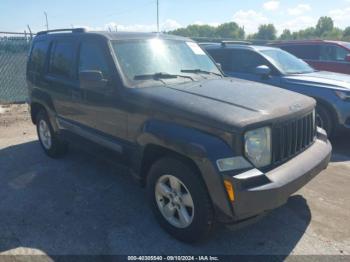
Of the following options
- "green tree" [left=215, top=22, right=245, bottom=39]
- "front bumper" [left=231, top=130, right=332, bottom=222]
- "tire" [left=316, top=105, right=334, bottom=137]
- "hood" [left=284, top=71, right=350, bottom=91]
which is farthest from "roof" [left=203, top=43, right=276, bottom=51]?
"green tree" [left=215, top=22, right=245, bottom=39]

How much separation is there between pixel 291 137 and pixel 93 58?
2463 mm

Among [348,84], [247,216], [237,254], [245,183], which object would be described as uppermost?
[348,84]

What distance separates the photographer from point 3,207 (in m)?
3.99

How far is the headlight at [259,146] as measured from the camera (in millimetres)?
2820

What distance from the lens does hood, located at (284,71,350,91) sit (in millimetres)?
6141

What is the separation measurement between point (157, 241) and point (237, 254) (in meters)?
0.76

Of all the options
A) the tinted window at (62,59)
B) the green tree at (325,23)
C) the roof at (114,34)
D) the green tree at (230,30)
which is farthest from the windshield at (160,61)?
the green tree at (230,30)

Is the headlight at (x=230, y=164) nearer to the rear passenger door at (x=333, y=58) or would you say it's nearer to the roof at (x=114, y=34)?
the roof at (x=114, y=34)

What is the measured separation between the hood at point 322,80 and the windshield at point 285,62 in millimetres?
253

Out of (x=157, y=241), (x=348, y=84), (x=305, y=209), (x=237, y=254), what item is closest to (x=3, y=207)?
(x=157, y=241)

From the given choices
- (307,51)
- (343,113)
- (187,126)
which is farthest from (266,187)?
(307,51)

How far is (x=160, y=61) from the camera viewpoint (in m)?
4.00

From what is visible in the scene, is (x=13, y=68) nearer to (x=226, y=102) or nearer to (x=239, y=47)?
A: (x=239, y=47)

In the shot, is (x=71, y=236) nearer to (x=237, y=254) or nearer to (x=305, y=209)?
(x=237, y=254)
